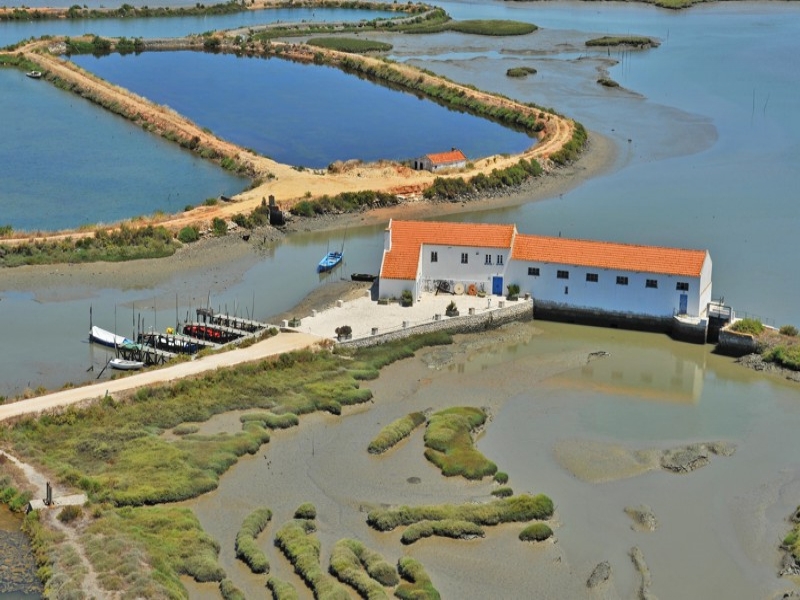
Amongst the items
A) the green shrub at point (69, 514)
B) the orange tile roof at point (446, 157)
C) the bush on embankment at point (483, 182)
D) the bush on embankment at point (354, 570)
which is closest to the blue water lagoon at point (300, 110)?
the orange tile roof at point (446, 157)

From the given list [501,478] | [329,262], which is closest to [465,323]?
[329,262]

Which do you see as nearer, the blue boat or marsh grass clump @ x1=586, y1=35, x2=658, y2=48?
the blue boat

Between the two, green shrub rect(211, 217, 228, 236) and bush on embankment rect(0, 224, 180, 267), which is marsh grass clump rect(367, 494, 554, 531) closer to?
bush on embankment rect(0, 224, 180, 267)

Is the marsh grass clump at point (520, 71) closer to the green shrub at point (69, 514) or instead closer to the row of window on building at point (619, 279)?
the row of window on building at point (619, 279)

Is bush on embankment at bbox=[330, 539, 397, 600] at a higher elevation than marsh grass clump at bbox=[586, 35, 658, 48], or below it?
below

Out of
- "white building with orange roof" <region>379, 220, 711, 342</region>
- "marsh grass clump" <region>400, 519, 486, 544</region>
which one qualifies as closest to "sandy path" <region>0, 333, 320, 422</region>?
"white building with orange roof" <region>379, 220, 711, 342</region>

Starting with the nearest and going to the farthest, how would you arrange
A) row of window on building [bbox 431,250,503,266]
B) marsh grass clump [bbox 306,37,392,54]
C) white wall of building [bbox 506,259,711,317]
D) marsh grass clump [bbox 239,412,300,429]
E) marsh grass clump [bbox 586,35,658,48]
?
marsh grass clump [bbox 239,412,300,429], white wall of building [bbox 506,259,711,317], row of window on building [bbox 431,250,503,266], marsh grass clump [bbox 306,37,392,54], marsh grass clump [bbox 586,35,658,48]

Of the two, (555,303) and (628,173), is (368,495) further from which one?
(628,173)
